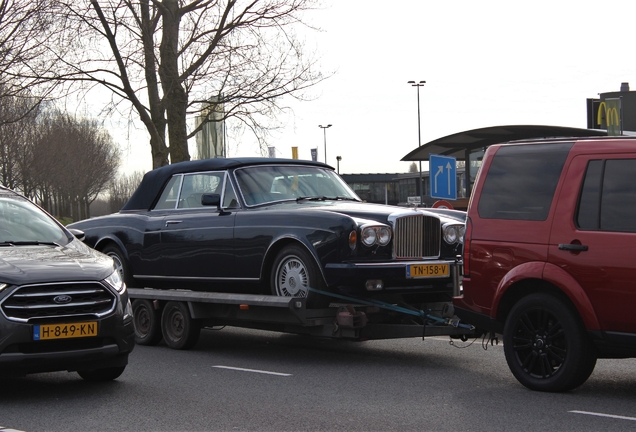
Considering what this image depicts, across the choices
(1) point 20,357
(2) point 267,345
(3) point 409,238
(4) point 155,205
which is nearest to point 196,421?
(1) point 20,357

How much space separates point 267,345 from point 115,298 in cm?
363

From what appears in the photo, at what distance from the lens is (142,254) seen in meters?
11.4

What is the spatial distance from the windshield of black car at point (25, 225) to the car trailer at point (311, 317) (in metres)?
2.04

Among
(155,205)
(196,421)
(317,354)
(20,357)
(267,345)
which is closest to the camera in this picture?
(196,421)

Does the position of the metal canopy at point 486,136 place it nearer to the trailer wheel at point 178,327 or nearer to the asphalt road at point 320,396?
the trailer wheel at point 178,327

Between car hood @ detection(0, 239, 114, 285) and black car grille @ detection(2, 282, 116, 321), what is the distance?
0.21ft

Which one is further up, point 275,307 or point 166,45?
point 166,45

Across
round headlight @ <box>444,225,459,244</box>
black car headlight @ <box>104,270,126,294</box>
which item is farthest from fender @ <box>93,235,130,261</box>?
round headlight @ <box>444,225,459,244</box>

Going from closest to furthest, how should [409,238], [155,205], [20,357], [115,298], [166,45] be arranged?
[20,357] → [115,298] → [409,238] → [155,205] → [166,45]

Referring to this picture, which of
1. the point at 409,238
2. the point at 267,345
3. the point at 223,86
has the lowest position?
the point at 267,345

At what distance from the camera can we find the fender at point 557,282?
7.02 metres

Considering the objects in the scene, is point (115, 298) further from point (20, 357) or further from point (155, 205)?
point (155, 205)

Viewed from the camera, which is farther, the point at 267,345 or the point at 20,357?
the point at 267,345

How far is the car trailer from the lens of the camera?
893 cm
